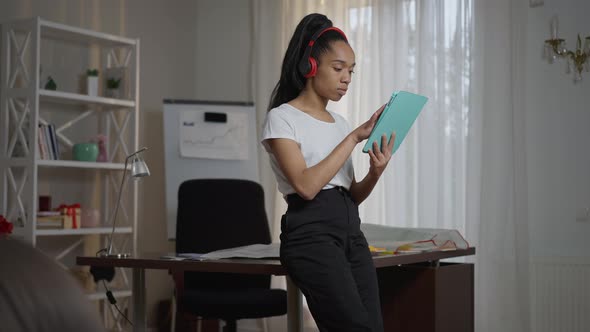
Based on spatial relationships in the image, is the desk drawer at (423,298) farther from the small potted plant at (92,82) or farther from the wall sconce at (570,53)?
the small potted plant at (92,82)

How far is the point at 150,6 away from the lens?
4980 millimetres

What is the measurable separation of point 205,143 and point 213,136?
7 cm

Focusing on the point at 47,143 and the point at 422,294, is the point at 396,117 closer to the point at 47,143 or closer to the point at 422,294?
the point at 422,294

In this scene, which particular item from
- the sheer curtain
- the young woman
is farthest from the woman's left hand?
the sheer curtain

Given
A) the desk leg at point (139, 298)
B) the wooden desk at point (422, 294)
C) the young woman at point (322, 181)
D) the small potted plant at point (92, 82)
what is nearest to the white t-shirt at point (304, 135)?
the young woman at point (322, 181)

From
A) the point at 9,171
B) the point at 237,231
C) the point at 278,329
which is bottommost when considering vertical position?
the point at 278,329

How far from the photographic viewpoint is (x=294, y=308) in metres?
1.96

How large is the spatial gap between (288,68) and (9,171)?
257cm

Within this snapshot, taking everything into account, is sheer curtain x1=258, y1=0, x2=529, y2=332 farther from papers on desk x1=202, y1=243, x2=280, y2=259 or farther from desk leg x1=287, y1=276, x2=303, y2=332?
desk leg x1=287, y1=276, x2=303, y2=332

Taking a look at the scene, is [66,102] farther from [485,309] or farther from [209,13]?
[485,309]

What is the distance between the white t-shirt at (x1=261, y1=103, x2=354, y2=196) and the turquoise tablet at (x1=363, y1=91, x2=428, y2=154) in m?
0.08

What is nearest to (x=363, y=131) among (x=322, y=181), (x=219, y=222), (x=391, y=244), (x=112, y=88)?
(x=322, y=181)

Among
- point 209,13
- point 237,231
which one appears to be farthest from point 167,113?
point 237,231

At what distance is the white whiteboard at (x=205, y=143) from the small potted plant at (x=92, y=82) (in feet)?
1.56
